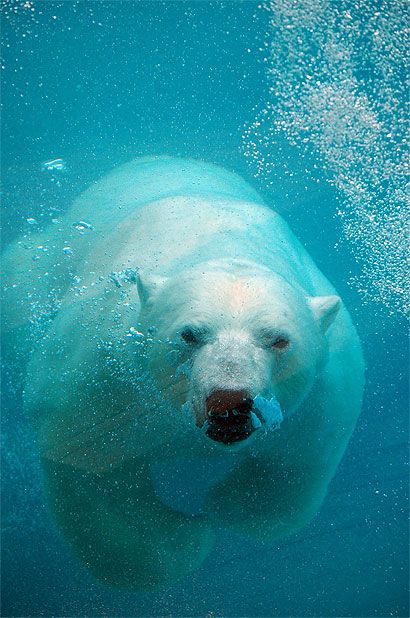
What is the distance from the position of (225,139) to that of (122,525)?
11.3 feet

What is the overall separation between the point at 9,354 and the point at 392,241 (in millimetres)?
3866

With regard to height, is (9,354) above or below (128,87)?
below

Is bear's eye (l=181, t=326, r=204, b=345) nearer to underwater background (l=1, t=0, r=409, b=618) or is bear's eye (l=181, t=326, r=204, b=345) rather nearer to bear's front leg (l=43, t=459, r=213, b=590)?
bear's front leg (l=43, t=459, r=213, b=590)

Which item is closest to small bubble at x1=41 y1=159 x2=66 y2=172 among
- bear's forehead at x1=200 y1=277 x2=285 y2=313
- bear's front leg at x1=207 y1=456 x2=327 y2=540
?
bear's forehead at x1=200 y1=277 x2=285 y2=313

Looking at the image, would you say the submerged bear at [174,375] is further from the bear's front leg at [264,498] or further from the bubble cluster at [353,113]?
the bubble cluster at [353,113]

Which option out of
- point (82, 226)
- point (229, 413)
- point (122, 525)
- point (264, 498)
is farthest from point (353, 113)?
point (122, 525)

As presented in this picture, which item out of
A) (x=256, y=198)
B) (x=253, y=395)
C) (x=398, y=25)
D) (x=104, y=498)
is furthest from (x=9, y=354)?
(x=398, y=25)

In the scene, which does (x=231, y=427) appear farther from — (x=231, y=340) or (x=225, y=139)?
(x=225, y=139)

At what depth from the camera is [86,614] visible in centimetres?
450

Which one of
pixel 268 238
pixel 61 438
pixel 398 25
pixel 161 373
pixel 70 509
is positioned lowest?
pixel 70 509

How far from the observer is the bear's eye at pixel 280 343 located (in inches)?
88.7

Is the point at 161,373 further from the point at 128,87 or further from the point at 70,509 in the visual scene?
the point at 128,87

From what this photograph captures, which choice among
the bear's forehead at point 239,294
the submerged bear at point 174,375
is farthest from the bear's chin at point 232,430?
the bear's forehead at point 239,294

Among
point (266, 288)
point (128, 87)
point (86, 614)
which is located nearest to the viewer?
point (266, 288)
